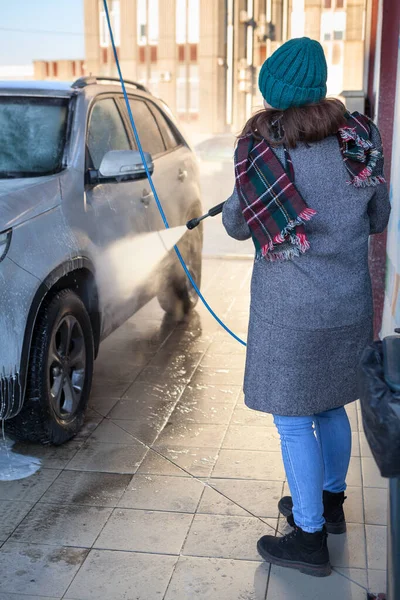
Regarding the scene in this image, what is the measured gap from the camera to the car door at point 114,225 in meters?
4.45

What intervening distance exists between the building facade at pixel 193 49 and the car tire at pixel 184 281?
35524 mm

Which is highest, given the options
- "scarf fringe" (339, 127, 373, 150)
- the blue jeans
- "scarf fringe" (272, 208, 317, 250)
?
"scarf fringe" (339, 127, 373, 150)

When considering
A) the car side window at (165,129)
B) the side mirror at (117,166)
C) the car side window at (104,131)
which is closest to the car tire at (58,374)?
the side mirror at (117,166)

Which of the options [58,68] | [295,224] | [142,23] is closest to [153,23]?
[142,23]

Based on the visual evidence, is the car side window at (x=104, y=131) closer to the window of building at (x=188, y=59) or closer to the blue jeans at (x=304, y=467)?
the blue jeans at (x=304, y=467)

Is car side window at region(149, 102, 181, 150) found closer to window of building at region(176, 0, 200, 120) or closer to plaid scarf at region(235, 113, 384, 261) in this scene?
plaid scarf at region(235, 113, 384, 261)

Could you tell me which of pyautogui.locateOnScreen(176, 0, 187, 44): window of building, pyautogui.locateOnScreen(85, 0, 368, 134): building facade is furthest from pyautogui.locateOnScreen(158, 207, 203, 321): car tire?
pyautogui.locateOnScreen(176, 0, 187, 44): window of building

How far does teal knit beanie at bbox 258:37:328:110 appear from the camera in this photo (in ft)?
8.45

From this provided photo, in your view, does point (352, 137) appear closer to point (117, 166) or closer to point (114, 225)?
point (117, 166)

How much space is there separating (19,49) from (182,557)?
1377 inches

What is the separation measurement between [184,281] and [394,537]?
450cm

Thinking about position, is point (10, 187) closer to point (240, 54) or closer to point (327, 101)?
point (327, 101)

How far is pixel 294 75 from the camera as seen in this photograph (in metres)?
2.58

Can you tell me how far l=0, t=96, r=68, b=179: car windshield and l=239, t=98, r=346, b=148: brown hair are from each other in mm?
1899
